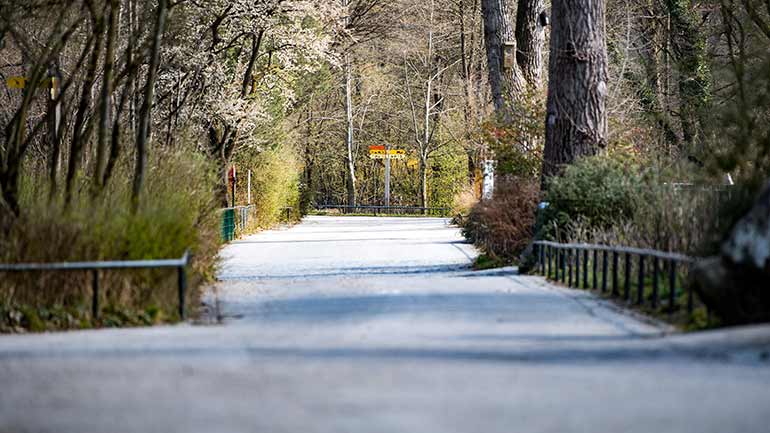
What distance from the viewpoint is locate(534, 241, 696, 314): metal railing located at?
14.0 meters

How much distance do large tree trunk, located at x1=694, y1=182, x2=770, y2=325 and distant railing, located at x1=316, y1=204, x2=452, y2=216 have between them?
61.0m

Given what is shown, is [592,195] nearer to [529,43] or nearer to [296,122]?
[529,43]

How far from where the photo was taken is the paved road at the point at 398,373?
7727mm

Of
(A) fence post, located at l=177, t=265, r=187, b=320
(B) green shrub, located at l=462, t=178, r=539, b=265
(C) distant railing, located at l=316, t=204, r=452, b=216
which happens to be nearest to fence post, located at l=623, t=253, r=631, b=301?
(A) fence post, located at l=177, t=265, r=187, b=320

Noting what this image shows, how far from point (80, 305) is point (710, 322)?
6.75 metres

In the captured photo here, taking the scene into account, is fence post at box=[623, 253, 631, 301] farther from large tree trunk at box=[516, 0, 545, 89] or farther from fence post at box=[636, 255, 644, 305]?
large tree trunk at box=[516, 0, 545, 89]

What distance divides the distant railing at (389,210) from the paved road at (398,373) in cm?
5882

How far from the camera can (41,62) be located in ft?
54.6

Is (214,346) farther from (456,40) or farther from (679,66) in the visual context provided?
(456,40)

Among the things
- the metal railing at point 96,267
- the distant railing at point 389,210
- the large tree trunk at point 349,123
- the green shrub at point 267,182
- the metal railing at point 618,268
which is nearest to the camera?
the metal railing at point 96,267

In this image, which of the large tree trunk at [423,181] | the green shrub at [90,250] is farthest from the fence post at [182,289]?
the large tree trunk at [423,181]

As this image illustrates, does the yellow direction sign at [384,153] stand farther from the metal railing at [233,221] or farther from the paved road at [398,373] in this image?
the paved road at [398,373]

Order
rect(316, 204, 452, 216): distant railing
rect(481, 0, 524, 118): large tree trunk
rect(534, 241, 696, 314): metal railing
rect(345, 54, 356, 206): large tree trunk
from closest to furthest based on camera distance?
rect(534, 241, 696, 314): metal railing, rect(481, 0, 524, 118): large tree trunk, rect(345, 54, 356, 206): large tree trunk, rect(316, 204, 452, 216): distant railing

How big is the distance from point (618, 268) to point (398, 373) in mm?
8750
